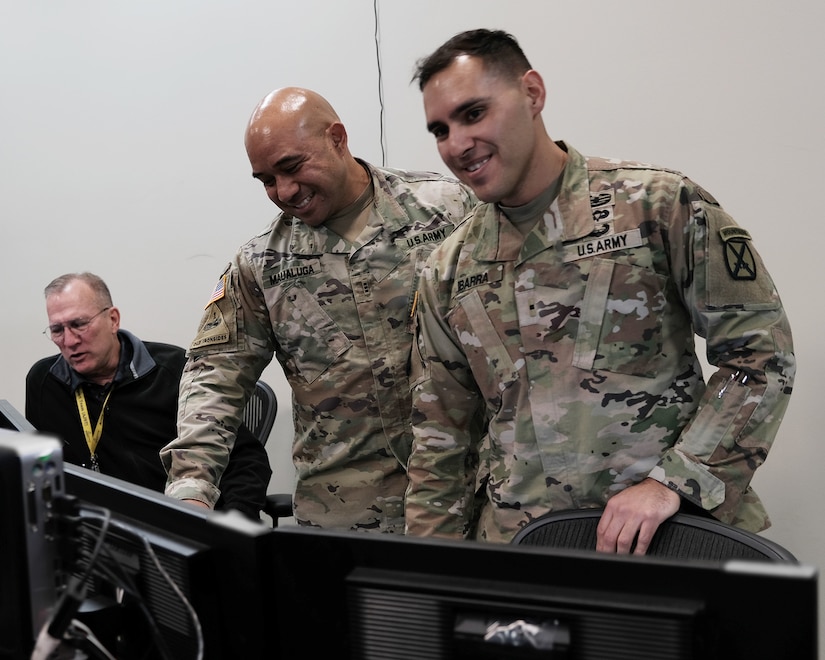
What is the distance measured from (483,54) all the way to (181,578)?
103 centimetres

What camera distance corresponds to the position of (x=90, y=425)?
2824 mm

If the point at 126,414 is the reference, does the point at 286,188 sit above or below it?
above

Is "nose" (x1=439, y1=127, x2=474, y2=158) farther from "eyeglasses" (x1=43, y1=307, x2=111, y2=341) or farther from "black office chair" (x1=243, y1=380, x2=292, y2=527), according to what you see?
"eyeglasses" (x1=43, y1=307, x2=111, y2=341)

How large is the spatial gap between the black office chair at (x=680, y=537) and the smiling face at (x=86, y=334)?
176 centimetres

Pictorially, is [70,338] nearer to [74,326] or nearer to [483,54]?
[74,326]

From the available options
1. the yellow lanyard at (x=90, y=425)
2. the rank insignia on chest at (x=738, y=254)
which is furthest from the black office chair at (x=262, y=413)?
the rank insignia on chest at (x=738, y=254)

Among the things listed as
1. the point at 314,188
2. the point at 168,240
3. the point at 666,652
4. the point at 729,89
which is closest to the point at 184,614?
the point at 666,652

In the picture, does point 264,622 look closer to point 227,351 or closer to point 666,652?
point 666,652

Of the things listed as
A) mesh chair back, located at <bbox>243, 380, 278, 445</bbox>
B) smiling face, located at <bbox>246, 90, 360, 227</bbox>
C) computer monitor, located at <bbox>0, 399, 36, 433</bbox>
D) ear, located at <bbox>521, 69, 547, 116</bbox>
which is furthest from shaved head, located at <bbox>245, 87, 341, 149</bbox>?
mesh chair back, located at <bbox>243, 380, 278, 445</bbox>

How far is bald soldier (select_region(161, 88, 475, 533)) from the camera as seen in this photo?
2.02 m

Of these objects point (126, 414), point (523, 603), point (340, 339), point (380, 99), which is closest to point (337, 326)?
point (340, 339)

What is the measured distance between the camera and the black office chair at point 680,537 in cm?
129

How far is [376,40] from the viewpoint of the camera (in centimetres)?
296

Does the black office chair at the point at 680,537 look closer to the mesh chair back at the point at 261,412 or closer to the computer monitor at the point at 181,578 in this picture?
the computer monitor at the point at 181,578
